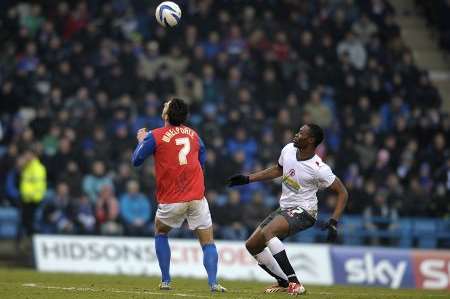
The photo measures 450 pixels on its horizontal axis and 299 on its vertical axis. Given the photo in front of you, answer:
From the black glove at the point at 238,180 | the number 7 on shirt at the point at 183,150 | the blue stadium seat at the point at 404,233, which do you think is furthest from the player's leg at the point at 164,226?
the blue stadium seat at the point at 404,233

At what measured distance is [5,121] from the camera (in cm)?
2388

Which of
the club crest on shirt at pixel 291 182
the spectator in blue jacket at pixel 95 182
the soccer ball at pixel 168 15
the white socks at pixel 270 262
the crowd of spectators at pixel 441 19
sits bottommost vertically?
the white socks at pixel 270 262

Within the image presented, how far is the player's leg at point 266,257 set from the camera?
43.3 ft

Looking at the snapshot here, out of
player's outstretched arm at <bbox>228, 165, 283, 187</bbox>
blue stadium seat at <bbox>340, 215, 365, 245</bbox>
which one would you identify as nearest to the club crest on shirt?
player's outstretched arm at <bbox>228, 165, 283, 187</bbox>

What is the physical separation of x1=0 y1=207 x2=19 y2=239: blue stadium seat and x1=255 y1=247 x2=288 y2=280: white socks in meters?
10.2

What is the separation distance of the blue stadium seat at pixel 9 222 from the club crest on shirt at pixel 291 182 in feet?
34.6

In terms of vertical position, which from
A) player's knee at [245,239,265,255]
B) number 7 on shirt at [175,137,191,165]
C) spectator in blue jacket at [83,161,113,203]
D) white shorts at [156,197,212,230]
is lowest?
player's knee at [245,239,265,255]

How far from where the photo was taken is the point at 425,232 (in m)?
23.2

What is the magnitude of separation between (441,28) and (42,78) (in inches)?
463

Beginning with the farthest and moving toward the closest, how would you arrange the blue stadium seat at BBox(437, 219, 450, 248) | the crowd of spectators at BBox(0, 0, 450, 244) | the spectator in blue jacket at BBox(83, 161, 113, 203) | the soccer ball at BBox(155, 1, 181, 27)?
the blue stadium seat at BBox(437, 219, 450, 248), the crowd of spectators at BBox(0, 0, 450, 244), the spectator in blue jacket at BBox(83, 161, 113, 203), the soccer ball at BBox(155, 1, 181, 27)

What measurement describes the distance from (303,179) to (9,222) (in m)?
10.9

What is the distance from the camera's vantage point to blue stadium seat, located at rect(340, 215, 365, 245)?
23.0 m

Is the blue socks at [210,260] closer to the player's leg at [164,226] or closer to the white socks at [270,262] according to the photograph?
the player's leg at [164,226]

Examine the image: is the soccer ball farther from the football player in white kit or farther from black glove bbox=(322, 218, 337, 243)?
black glove bbox=(322, 218, 337, 243)
